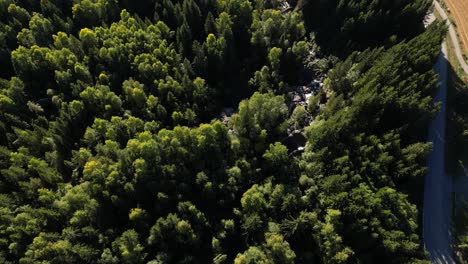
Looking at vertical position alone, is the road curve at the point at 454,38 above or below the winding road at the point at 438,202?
above

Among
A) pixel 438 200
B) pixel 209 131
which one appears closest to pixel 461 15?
pixel 438 200

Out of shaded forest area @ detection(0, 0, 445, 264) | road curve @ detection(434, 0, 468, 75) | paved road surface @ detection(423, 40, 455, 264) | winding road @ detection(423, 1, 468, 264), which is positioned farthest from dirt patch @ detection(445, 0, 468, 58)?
paved road surface @ detection(423, 40, 455, 264)

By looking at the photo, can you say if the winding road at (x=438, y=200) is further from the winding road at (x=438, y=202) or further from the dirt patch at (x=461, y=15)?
the dirt patch at (x=461, y=15)

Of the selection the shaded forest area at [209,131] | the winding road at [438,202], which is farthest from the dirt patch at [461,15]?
the winding road at [438,202]

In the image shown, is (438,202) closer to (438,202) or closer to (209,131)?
(438,202)

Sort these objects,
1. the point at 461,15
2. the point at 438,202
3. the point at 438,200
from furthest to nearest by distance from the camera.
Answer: the point at 461,15, the point at 438,200, the point at 438,202

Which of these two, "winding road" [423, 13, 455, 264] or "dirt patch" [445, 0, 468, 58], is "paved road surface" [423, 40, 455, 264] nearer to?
"winding road" [423, 13, 455, 264]
